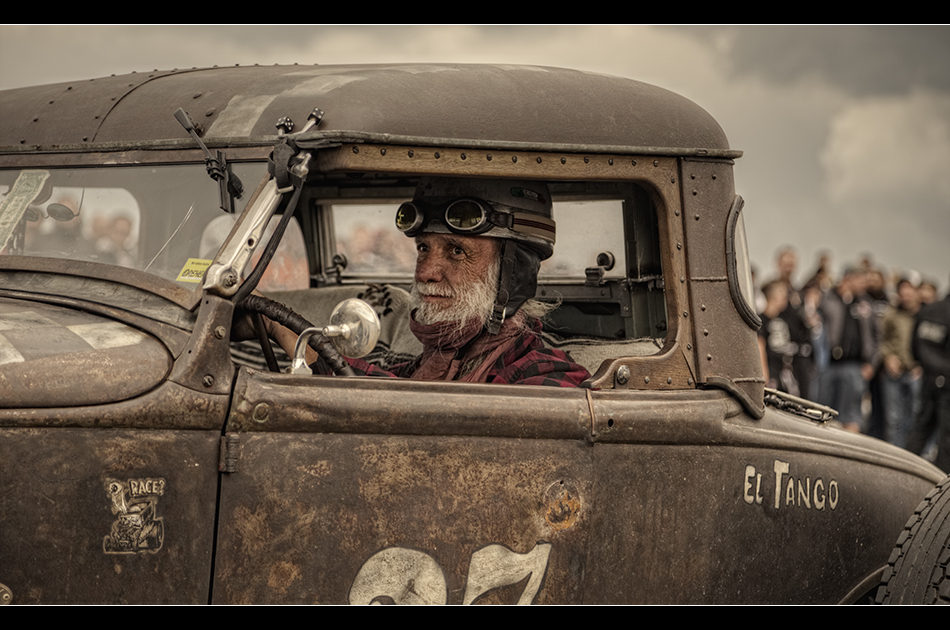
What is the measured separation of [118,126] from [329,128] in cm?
73

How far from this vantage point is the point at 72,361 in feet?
8.02

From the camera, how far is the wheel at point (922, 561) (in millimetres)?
3113

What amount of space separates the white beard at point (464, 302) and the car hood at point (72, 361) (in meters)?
1.05

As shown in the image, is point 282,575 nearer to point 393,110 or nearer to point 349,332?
point 349,332

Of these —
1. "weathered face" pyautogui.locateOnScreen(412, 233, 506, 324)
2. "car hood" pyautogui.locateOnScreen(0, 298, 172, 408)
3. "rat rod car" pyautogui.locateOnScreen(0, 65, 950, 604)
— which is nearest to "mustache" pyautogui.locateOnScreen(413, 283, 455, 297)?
"weathered face" pyautogui.locateOnScreen(412, 233, 506, 324)

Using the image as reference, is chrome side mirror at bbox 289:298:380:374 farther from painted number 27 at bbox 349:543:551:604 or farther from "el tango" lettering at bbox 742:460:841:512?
"el tango" lettering at bbox 742:460:841:512

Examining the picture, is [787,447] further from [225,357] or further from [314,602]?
[225,357]

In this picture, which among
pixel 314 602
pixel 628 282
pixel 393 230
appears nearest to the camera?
pixel 314 602

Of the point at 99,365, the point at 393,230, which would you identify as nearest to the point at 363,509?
the point at 99,365

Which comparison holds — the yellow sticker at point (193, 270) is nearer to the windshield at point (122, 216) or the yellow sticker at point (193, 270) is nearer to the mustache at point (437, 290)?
the windshield at point (122, 216)

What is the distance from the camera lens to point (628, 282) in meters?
3.97

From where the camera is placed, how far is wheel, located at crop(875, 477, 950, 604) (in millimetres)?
3113

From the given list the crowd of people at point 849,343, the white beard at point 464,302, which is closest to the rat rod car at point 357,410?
the white beard at point 464,302

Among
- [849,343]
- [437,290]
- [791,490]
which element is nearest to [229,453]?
[437,290]
